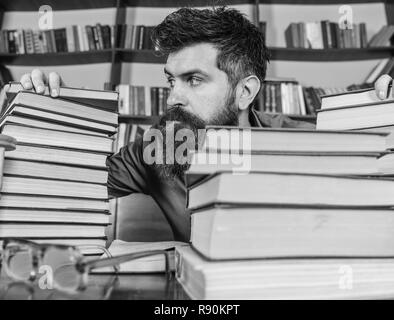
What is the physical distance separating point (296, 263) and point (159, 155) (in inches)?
38.0

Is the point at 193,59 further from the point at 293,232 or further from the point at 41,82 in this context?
the point at 293,232

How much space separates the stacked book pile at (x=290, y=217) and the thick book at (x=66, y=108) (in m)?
0.29

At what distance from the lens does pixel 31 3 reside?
2930mm

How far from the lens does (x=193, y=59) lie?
4.00 ft

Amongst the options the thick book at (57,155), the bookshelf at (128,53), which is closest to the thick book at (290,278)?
the thick book at (57,155)

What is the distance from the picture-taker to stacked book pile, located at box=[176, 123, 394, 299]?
1.35ft

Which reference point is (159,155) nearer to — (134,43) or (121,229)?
(121,229)

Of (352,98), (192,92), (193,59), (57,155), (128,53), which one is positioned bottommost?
(57,155)

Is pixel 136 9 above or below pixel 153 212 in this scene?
above

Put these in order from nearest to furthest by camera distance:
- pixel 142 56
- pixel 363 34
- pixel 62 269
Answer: pixel 62 269 → pixel 363 34 → pixel 142 56

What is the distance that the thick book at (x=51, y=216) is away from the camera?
61cm

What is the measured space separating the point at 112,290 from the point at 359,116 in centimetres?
51

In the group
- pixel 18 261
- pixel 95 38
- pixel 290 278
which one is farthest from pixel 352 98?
pixel 95 38

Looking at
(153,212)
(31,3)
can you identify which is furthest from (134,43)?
(153,212)
